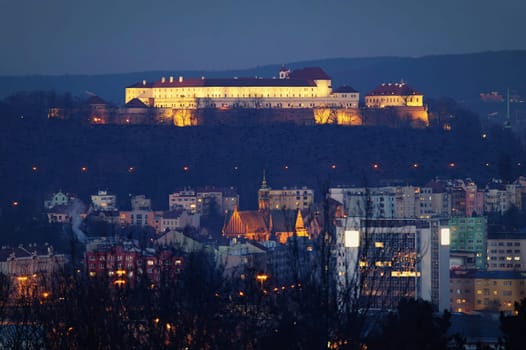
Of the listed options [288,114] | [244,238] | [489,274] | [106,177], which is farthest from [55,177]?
[489,274]

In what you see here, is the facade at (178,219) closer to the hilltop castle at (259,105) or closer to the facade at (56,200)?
the facade at (56,200)

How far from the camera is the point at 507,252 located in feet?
143

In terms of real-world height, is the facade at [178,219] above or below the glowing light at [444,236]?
above

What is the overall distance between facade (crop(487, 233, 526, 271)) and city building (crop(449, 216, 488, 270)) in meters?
0.18

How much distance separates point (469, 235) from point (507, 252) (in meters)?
2.28

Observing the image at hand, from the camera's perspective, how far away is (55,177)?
2611 inches

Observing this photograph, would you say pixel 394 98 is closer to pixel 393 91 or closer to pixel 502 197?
pixel 393 91

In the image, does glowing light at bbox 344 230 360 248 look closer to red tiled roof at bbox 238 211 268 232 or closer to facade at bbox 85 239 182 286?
facade at bbox 85 239 182 286

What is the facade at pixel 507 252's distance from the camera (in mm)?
42681

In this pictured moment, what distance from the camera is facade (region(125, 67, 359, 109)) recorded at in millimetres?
73625

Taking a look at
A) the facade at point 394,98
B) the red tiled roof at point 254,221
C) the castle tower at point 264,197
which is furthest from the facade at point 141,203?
the facade at point 394,98

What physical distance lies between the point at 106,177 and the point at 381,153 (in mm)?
9123

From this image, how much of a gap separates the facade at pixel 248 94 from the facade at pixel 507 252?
28.9 metres

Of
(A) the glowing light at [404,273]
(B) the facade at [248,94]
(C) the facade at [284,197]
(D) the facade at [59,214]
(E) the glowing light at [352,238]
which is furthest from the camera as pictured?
(B) the facade at [248,94]
